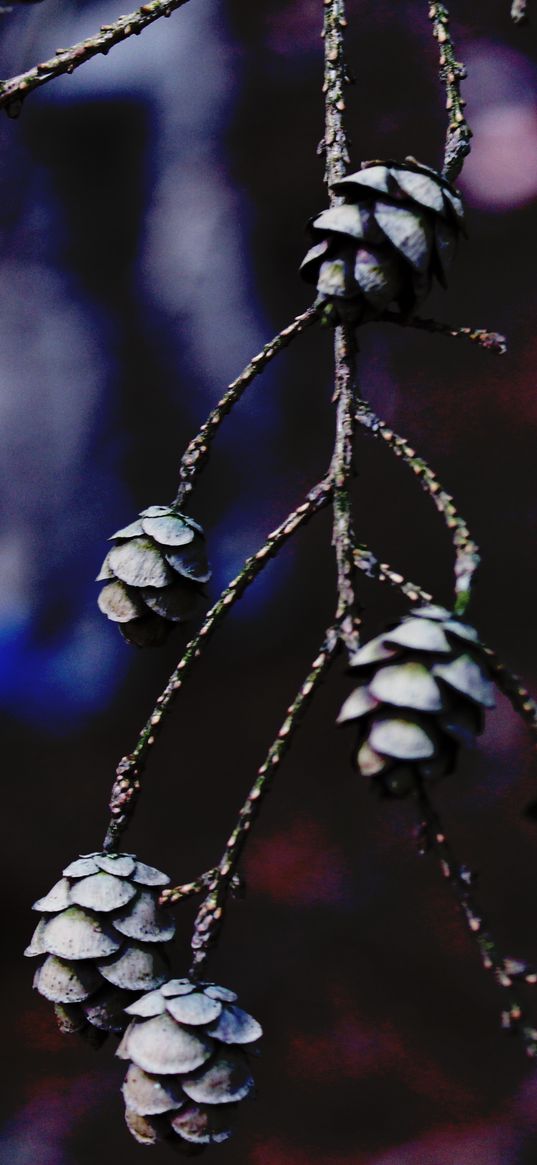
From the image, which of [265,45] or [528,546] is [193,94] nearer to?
[265,45]

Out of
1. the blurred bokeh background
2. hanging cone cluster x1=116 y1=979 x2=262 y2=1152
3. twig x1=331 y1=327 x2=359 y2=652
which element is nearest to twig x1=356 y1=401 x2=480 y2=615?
twig x1=331 y1=327 x2=359 y2=652

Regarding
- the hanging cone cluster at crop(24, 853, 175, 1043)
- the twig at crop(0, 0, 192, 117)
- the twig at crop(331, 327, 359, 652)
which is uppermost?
the twig at crop(0, 0, 192, 117)

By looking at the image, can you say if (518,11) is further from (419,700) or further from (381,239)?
(419,700)

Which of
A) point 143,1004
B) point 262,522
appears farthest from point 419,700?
point 262,522

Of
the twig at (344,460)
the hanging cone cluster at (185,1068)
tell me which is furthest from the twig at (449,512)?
the hanging cone cluster at (185,1068)

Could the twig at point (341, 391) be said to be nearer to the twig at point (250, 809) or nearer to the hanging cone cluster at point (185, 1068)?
the twig at point (250, 809)

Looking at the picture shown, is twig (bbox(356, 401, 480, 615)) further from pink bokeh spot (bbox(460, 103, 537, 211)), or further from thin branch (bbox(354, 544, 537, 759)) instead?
pink bokeh spot (bbox(460, 103, 537, 211))
